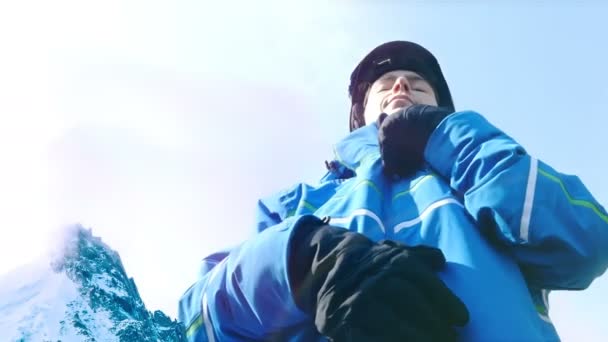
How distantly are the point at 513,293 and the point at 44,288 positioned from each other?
→ 1016mm

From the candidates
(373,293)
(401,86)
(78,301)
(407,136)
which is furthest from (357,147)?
(78,301)

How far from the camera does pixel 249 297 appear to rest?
5.54 feet

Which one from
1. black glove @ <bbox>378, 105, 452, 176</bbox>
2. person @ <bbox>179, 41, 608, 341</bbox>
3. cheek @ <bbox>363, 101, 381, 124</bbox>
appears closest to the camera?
person @ <bbox>179, 41, 608, 341</bbox>

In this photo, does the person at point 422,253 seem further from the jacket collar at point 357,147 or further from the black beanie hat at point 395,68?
the black beanie hat at point 395,68

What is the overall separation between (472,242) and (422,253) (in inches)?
10.0

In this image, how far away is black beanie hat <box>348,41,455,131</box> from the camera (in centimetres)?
344

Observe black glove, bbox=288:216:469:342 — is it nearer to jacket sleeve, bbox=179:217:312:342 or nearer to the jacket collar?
jacket sleeve, bbox=179:217:312:342

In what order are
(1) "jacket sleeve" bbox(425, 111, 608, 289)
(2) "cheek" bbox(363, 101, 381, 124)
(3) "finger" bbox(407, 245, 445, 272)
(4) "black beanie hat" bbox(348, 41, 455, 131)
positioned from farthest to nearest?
(4) "black beanie hat" bbox(348, 41, 455, 131) < (2) "cheek" bbox(363, 101, 381, 124) < (1) "jacket sleeve" bbox(425, 111, 608, 289) < (3) "finger" bbox(407, 245, 445, 272)

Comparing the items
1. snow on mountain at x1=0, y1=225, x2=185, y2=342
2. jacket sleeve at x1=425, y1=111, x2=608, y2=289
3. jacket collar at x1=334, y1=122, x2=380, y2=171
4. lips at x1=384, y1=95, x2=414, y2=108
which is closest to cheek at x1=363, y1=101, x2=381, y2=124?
lips at x1=384, y1=95, x2=414, y2=108

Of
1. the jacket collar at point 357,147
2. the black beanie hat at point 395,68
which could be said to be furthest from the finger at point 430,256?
the black beanie hat at point 395,68

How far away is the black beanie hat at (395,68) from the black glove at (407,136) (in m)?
1.25

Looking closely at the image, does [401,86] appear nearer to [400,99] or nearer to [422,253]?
[400,99]

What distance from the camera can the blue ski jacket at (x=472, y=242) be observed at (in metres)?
1.65

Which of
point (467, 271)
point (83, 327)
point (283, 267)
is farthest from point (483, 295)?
point (83, 327)
